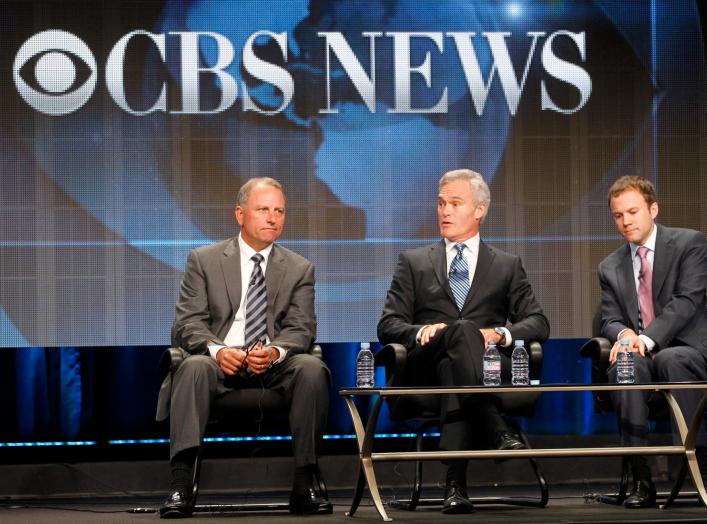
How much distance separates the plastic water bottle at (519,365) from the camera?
472 cm

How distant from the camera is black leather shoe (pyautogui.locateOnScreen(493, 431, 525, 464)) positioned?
14.6 ft

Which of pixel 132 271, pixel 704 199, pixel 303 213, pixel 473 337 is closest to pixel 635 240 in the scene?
pixel 473 337

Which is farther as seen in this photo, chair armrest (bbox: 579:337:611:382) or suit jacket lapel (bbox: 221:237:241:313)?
suit jacket lapel (bbox: 221:237:241:313)

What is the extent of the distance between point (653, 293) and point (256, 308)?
69.2 inches

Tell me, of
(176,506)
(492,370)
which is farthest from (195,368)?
(492,370)

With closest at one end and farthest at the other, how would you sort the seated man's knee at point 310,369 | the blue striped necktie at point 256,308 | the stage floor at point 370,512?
the stage floor at point 370,512 < the seated man's knee at point 310,369 < the blue striped necktie at point 256,308

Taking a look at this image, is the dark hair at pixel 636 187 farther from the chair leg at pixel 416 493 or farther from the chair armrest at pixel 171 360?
the chair armrest at pixel 171 360

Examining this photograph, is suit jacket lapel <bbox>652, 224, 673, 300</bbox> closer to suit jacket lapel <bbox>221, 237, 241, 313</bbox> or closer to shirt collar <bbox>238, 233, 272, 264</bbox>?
Answer: shirt collar <bbox>238, 233, 272, 264</bbox>

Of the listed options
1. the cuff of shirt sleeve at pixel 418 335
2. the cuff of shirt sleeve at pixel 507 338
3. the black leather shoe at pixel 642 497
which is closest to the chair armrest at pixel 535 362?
the cuff of shirt sleeve at pixel 507 338

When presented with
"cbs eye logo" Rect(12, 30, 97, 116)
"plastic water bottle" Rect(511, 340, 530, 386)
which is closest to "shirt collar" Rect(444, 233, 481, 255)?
"plastic water bottle" Rect(511, 340, 530, 386)

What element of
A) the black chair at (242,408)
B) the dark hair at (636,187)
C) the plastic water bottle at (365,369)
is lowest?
the black chair at (242,408)

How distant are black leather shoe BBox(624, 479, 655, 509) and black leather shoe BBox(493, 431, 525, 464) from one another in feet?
1.80

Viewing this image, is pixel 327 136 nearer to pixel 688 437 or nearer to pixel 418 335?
pixel 418 335

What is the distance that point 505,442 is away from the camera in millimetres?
4492
